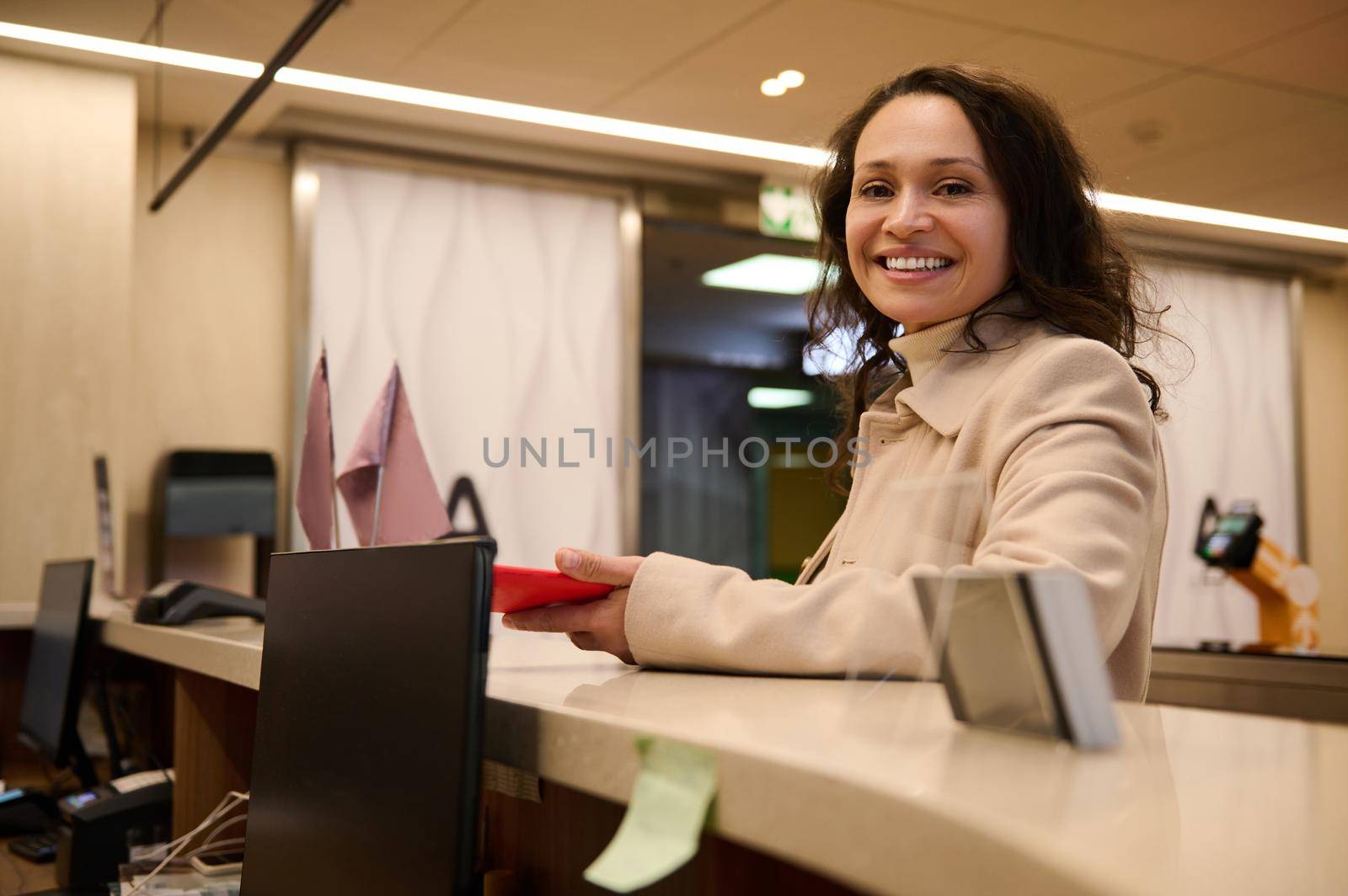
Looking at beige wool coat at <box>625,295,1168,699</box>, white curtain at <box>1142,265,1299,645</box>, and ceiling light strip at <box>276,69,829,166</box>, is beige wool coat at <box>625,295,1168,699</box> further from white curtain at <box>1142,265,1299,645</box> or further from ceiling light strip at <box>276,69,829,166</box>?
white curtain at <box>1142,265,1299,645</box>

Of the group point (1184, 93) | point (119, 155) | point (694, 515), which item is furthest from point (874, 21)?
point (694, 515)

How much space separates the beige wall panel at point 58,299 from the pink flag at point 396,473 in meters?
3.41

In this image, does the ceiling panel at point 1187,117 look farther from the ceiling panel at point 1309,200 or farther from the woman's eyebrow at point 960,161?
the woman's eyebrow at point 960,161

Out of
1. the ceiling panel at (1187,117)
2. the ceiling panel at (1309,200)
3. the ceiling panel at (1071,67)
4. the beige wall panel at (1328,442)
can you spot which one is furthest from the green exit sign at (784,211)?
the beige wall panel at (1328,442)

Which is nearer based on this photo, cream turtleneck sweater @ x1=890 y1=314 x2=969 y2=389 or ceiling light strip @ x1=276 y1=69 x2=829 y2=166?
cream turtleneck sweater @ x1=890 y1=314 x2=969 y2=389

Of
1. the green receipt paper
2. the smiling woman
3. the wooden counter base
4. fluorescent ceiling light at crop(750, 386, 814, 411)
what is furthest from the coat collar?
fluorescent ceiling light at crop(750, 386, 814, 411)

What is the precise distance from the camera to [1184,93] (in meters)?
4.92

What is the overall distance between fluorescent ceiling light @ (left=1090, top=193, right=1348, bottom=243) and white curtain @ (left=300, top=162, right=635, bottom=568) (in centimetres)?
285

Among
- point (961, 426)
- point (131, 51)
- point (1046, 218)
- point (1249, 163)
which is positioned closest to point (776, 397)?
point (1249, 163)

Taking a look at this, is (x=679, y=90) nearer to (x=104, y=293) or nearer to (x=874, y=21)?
(x=874, y=21)

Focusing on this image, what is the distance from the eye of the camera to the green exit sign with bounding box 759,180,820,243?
19.9ft

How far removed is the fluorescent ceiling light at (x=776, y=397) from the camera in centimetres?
1084

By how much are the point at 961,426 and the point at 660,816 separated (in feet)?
1.96

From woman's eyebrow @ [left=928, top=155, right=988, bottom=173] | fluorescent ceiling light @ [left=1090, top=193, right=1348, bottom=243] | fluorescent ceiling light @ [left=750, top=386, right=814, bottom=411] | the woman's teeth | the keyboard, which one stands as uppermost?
fluorescent ceiling light @ [left=1090, top=193, right=1348, bottom=243]
